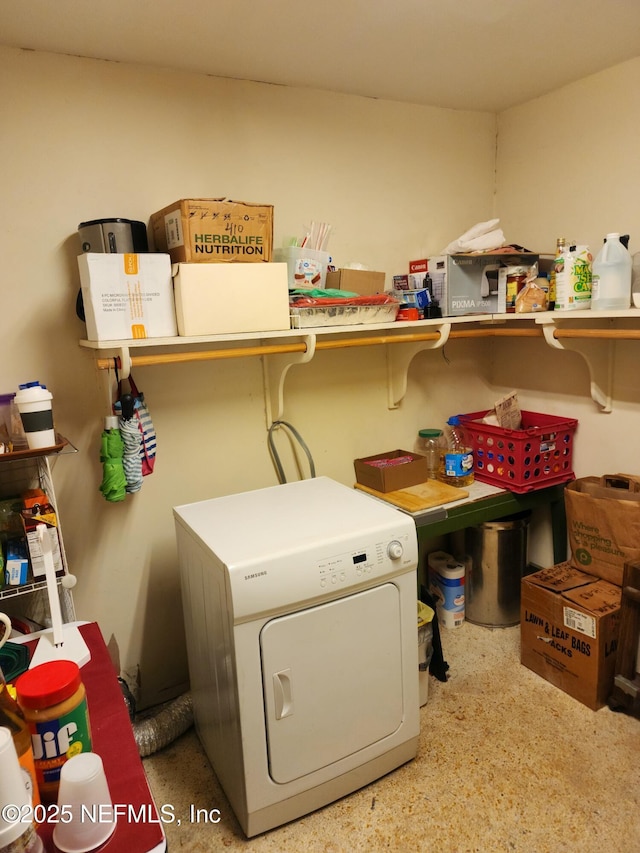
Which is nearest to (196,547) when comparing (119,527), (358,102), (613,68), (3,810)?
(119,527)

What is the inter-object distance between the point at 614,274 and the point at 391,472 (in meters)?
1.09

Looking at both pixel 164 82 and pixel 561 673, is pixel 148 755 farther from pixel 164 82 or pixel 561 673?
pixel 164 82

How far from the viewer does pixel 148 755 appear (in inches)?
77.0

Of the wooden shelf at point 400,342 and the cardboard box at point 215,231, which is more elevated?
the cardboard box at point 215,231

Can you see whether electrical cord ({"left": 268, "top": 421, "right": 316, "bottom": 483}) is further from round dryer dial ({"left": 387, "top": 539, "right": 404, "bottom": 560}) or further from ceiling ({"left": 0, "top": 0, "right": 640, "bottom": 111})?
ceiling ({"left": 0, "top": 0, "right": 640, "bottom": 111})

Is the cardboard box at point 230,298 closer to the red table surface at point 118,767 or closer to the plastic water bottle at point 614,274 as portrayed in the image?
the red table surface at point 118,767

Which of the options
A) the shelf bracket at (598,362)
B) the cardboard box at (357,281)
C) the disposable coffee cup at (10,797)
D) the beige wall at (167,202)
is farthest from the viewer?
the shelf bracket at (598,362)

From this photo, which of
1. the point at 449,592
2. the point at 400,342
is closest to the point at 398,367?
the point at 400,342

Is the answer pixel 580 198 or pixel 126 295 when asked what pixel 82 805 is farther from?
pixel 580 198

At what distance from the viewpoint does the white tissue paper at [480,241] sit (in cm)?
233

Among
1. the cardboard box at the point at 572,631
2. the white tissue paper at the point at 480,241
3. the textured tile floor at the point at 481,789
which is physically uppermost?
the white tissue paper at the point at 480,241

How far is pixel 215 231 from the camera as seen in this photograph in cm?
175

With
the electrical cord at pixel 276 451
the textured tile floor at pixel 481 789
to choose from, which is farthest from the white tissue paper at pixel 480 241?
the textured tile floor at pixel 481 789

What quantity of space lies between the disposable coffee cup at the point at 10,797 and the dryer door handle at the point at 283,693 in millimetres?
828
